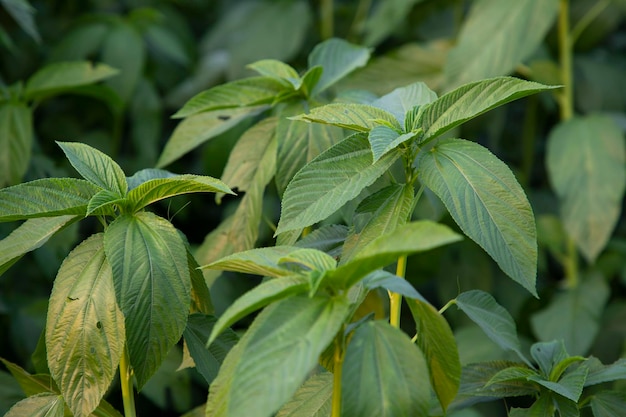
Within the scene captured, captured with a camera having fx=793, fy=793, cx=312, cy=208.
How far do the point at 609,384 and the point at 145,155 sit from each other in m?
0.84

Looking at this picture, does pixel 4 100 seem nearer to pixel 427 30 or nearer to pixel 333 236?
pixel 333 236

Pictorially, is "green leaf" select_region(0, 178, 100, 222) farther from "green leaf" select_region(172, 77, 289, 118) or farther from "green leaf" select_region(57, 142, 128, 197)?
"green leaf" select_region(172, 77, 289, 118)

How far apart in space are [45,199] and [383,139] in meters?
0.25

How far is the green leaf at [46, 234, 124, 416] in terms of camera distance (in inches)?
22.6

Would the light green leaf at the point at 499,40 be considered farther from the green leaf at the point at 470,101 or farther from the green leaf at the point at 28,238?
the green leaf at the point at 28,238

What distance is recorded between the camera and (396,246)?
1.49 ft

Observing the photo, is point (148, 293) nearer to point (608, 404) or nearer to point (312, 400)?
point (312, 400)

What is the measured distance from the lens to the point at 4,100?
1018mm

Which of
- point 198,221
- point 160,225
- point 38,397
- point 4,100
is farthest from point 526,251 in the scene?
point 198,221

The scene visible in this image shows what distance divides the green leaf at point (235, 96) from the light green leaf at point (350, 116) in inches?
6.6

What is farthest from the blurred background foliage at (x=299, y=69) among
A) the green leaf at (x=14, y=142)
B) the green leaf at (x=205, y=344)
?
the green leaf at (x=205, y=344)

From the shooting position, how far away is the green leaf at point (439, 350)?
20.9 inches

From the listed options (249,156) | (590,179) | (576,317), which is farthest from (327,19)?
(249,156)

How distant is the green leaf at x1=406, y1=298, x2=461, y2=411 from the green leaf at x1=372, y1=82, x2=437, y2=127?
0.18 metres
